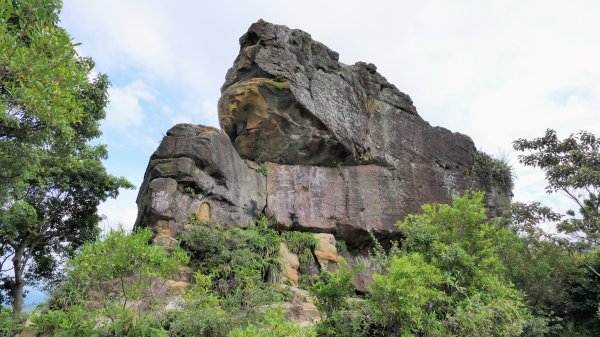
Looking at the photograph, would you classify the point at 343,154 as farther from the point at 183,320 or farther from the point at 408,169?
the point at 183,320

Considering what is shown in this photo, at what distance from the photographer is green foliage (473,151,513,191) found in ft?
61.2

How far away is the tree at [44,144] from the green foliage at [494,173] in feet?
48.0

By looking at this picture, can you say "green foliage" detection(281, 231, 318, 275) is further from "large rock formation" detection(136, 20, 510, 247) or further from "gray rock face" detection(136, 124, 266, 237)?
"gray rock face" detection(136, 124, 266, 237)

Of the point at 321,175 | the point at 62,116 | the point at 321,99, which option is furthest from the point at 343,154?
the point at 62,116

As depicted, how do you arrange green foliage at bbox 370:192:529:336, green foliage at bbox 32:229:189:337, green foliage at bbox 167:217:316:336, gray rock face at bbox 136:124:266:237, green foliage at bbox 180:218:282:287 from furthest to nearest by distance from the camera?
gray rock face at bbox 136:124:266:237 < green foliage at bbox 180:218:282:287 < green foliage at bbox 370:192:529:336 < green foliage at bbox 167:217:316:336 < green foliage at bbox 32:229:189:337

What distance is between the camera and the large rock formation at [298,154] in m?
11.7

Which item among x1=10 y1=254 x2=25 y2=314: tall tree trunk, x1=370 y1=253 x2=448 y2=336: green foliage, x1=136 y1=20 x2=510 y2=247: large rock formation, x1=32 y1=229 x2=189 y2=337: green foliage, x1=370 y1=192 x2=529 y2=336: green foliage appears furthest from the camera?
x1=10 y1=254 x2=25 y2=314: tall tree trunk

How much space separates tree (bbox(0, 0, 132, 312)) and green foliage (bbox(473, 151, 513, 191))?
48.0ft

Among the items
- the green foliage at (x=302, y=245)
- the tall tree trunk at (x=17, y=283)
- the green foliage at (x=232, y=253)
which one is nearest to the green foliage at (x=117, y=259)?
the green foliage at (x=232, y=253)

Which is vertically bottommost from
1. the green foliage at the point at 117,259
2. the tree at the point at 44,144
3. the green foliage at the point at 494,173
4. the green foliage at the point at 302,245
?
the green foliage at the point at 117,259

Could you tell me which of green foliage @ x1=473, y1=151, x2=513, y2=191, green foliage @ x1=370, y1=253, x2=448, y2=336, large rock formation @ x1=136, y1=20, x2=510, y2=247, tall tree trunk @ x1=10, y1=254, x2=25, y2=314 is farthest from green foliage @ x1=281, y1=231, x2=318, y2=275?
green foliage @ x1=473, y1=151, x2=513, y2=191

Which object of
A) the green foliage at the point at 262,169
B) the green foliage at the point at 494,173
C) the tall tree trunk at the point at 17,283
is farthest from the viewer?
the green foliage at the point at 494,173

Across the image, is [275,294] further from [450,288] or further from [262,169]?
[262,169]

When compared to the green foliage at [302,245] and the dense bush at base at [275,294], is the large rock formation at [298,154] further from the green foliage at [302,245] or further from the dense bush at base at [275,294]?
the dense bush at base at [275,294]
